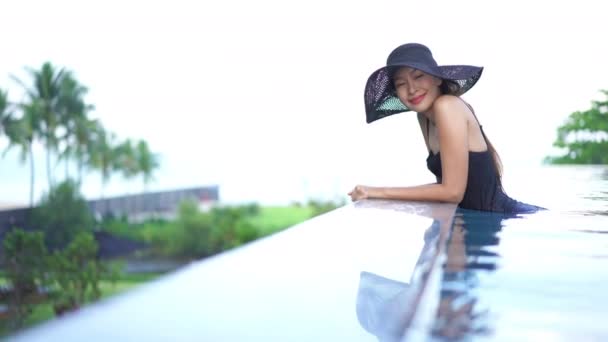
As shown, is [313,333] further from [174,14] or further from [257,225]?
[174,14]

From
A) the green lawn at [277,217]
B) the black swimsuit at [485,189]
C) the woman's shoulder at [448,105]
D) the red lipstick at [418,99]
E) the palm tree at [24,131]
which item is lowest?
the green lawn at [277,217]

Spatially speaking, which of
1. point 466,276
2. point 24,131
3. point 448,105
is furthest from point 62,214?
point 466,276

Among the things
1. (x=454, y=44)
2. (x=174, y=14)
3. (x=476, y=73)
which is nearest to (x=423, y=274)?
(x=476, y=73)

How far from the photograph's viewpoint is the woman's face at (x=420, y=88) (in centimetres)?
212

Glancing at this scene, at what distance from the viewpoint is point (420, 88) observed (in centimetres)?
212

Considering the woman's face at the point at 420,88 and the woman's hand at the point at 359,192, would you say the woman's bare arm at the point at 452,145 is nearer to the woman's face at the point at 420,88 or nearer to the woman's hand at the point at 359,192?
the woman's face at the point at 420,88

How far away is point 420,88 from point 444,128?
198mm

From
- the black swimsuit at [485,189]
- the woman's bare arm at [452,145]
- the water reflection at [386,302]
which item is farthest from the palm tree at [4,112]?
the water reflection at [386,302]

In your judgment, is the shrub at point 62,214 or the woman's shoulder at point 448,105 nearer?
the woman's shoulder at point 448,105

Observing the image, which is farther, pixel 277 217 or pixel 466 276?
pixel 277 217

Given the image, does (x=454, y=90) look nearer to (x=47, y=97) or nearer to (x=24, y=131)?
(x=24, y=131)

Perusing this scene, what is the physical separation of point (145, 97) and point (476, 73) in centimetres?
4777

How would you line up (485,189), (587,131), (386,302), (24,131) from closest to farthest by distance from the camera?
(386,302), (485,189), (587,131), (24,131)

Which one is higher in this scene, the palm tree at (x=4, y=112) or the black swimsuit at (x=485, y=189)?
the palm tree at (x=4, y=112)
